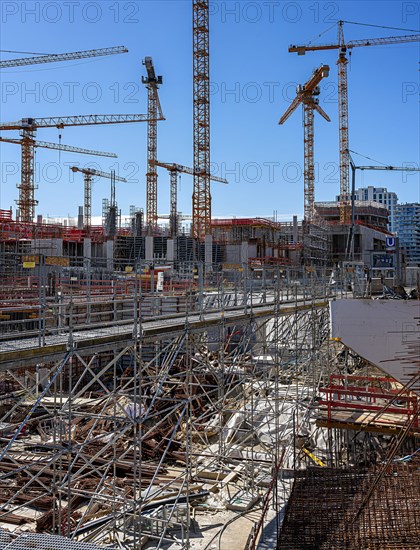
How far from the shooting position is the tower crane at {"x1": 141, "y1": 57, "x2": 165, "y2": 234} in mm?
63750

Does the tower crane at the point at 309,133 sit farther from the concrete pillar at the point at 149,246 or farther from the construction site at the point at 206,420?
the construction site at the point at 206,420

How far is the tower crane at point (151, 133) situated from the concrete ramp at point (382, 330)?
49.4 metres

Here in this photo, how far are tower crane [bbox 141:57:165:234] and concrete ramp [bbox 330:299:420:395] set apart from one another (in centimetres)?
4941

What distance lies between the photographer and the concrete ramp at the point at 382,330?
1500 centimetres

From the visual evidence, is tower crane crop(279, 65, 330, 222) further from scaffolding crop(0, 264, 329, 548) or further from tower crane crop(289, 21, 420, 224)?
scaffolding crop(0, 264, 329, 548)

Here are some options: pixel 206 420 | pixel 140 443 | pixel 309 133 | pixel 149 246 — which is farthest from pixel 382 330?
pixel 309 133

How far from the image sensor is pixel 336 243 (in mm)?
61875

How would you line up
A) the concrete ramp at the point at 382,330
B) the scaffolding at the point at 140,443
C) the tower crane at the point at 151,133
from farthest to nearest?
1. the tower crane at the point at 151,133
2. the concrete ramp at the point at 382,330
3. the scaffolding at the point at 140,443

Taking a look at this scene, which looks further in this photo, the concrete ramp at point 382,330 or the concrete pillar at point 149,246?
the concrete pillar at point 149,246

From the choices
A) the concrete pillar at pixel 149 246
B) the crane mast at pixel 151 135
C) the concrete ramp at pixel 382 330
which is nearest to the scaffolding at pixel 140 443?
the concrete ramp at pixel 382 330

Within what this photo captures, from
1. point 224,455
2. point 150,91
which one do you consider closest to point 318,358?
point 224,455

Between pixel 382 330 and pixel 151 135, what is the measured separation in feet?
183

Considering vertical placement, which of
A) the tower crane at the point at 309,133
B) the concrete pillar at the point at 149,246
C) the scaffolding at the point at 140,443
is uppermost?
the tower crane at the point at 309,133

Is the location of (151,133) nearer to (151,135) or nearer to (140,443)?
(151,135)
